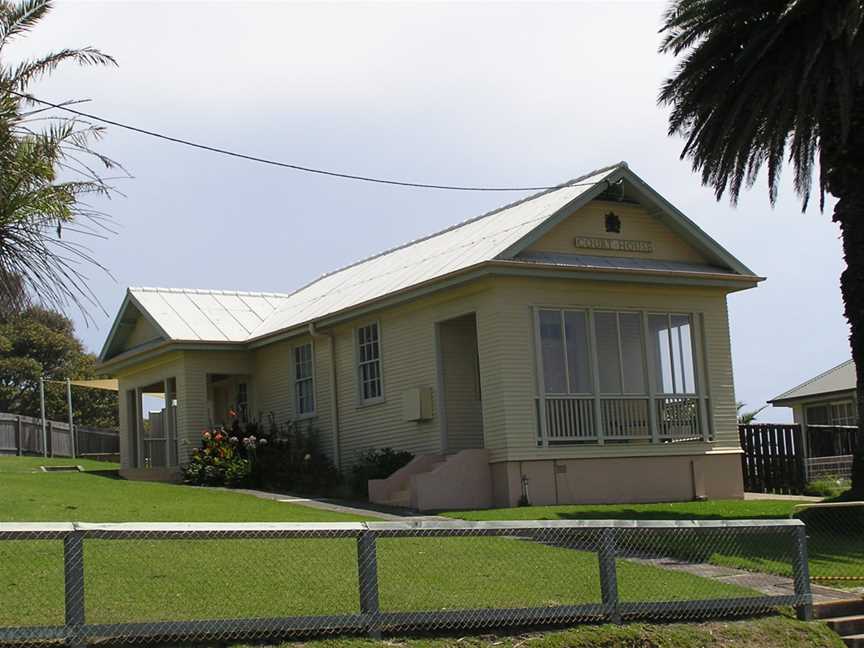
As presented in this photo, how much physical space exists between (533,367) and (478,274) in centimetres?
189

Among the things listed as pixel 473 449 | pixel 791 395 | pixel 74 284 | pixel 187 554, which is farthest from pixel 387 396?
pixel 791 395

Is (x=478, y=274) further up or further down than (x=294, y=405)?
further up

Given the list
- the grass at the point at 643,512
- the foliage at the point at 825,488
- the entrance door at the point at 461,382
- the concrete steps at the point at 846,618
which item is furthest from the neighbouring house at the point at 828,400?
the concrete steps at the point at 846,618

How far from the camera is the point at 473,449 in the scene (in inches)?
850

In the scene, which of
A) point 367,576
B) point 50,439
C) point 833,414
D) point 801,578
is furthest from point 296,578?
point 50,439

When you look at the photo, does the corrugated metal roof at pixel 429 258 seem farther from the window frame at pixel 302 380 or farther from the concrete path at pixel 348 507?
the concrete path at pixel 348 507

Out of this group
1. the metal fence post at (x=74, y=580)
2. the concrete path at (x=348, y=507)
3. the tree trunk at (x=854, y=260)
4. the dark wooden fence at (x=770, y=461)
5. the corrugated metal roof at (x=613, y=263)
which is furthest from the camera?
the dark wooden fence at (x=770, y=461)

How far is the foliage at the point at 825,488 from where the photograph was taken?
25719 mm

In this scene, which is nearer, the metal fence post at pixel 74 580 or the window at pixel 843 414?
the metal fence post at pixel 74 580

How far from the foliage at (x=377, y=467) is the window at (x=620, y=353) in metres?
3.90

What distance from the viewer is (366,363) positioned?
2481 cm

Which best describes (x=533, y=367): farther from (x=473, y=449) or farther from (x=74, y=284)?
(x=74, y=284)

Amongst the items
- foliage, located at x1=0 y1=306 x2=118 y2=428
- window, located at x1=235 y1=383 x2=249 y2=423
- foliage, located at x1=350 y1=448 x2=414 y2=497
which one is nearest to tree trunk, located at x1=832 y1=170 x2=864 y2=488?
foliage, located at x1=350 y1=448 x2=414 y2=497

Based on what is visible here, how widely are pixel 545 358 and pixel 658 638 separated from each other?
11.1 meters
